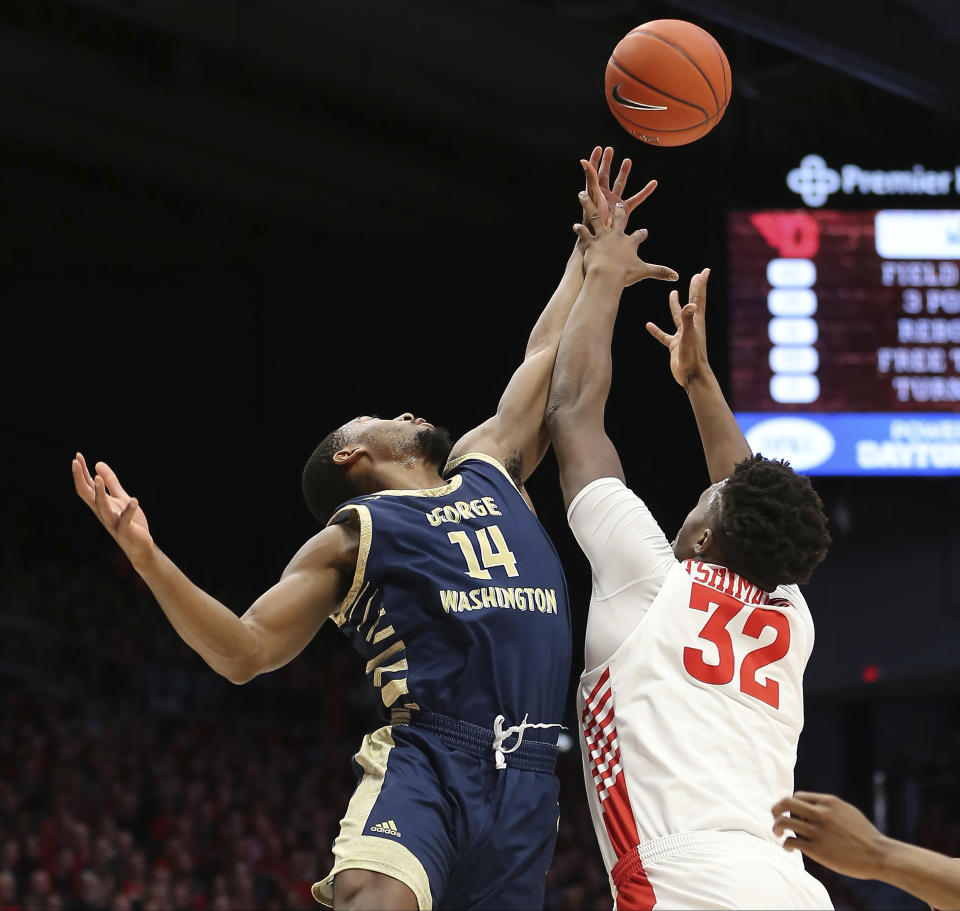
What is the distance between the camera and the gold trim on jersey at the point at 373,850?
10.2ft

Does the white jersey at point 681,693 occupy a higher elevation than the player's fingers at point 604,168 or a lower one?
lower

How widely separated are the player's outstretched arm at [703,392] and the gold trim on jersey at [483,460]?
0.52 m

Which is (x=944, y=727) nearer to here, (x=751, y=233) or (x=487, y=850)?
(x=751, y=233)

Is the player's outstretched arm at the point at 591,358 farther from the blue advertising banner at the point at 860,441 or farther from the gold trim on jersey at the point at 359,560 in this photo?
the blue advertising banner at the point at 860,441

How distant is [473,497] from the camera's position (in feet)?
12.1

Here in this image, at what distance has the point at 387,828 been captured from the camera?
10.4 ft

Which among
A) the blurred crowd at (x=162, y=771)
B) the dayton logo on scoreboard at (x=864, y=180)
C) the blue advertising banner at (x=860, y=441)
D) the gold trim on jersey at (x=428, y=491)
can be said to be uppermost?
the dayton logo on scoreboard at (x=864, y=180)

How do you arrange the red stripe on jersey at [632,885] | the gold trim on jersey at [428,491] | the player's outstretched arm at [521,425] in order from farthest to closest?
the player's outstretched arm at [521,425], the gold trim on jersey at [428,491], the red stripe on jersey at [632,885]

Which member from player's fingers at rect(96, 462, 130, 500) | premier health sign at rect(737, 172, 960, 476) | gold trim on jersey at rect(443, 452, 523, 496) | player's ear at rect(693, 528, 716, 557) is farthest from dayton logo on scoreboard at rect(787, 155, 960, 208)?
player's fingers at rect(96, 462, 130, 500)

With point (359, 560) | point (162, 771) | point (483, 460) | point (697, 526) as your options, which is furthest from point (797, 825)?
point (162, 771)

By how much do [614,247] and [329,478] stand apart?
3.45 ft

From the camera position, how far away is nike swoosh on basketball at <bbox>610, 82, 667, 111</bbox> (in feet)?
15.1

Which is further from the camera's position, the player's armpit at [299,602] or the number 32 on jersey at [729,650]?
the player's armpit at [299,602]

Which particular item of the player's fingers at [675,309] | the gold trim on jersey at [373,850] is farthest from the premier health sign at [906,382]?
the gold trim on jersey at [373,850]
